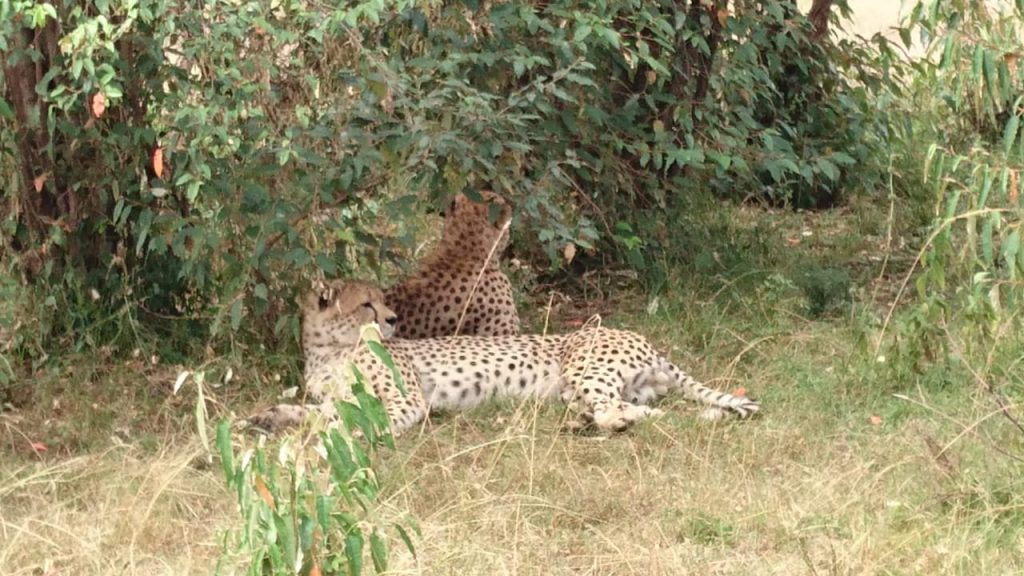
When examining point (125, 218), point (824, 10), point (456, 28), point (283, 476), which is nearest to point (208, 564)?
point (283, 476)

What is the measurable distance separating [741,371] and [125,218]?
216 cm

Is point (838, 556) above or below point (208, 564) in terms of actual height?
above

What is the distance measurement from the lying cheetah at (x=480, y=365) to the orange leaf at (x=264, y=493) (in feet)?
7.15

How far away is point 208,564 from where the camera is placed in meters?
3.89

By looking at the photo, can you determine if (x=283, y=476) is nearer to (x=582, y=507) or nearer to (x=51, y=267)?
(x=582, y=507)

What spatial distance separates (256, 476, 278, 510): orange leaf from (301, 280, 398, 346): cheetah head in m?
2.45

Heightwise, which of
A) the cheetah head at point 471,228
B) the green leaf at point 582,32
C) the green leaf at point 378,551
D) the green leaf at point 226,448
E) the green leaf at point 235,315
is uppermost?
the green leaf at point 582,32

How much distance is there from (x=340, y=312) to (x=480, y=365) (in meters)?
0.51

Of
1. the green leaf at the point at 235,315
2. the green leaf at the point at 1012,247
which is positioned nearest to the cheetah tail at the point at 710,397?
the green leaf at the point at 1012,247

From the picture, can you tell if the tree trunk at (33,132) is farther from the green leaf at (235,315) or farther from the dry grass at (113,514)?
the dry grass at (113,514)

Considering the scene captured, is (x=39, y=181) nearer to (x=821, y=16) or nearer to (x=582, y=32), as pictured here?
(x=582, y=32)

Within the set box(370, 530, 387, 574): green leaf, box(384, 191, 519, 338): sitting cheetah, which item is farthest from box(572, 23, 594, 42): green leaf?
box(370, 530, 387, 574): green leaf

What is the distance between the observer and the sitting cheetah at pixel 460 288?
19.6ft

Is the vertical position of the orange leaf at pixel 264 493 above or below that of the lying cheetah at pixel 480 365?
above
